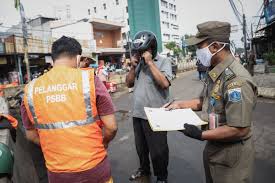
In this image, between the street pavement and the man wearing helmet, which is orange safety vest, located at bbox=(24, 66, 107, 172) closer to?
the man wearing helmet

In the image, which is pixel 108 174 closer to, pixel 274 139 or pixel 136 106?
pixel 136 106

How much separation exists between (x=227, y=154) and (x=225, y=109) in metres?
0.35

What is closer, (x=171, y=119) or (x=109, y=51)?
(x=171, y=119)

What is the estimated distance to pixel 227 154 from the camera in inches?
82.7

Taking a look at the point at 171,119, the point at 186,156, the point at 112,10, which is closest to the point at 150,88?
the point at 171,119

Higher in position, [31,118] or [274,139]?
[31,118]

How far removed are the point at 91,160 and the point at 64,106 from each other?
0.46 m

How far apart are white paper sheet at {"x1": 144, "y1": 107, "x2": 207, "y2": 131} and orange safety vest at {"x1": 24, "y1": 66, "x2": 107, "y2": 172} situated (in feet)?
1.53

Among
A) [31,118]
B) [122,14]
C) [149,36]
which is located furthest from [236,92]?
[122,14]

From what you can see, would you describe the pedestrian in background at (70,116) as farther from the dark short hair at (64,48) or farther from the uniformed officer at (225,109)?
the uniformed officer at (225,109)

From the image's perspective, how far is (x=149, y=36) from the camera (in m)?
3.46

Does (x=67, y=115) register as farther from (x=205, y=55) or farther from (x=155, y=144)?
(x=155, y=144)

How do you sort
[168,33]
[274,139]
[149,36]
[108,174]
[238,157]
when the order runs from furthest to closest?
[168,33] → [274,139] → [149,36] → [108,174] → [238,157]

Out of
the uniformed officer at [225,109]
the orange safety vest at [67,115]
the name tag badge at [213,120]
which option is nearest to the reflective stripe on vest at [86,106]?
the orange safety vest at [67,115]
